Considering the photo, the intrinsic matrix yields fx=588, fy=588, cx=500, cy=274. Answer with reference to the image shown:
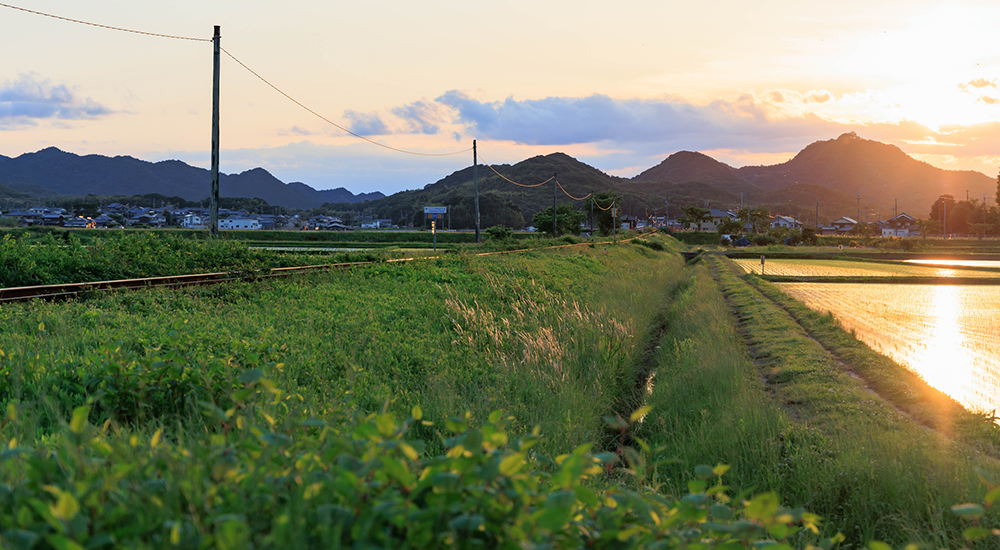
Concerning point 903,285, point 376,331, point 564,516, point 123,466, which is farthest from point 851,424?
point 903,285

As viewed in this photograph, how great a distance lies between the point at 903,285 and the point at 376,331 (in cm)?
3321

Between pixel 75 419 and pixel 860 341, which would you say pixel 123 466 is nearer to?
pixel 75 419

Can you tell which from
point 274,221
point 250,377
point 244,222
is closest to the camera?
point 250,377

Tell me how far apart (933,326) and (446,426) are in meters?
20.7

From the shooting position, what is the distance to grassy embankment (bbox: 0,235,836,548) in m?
1.87

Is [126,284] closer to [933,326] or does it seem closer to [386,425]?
[386,425]

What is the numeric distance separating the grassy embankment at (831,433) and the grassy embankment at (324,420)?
142 centimetres

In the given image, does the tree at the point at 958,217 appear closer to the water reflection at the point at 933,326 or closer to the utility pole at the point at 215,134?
the water reflection at the point at 933,326

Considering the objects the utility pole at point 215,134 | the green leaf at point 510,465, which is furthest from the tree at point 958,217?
the green leaf at point 510,465

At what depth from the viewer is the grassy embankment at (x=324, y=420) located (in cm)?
187

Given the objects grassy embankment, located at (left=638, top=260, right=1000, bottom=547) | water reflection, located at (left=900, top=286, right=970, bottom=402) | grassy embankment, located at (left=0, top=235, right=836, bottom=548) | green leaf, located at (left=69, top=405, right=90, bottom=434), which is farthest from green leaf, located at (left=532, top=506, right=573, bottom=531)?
water reflection, located at (left=900, top=286, right=970, bottom=402)

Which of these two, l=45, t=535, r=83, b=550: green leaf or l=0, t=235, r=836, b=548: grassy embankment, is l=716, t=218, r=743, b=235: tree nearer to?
l=0, t=235, r=836, b=548: grassy embankment

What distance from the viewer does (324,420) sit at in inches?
152

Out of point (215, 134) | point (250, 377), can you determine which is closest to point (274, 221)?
point (215, 134)
